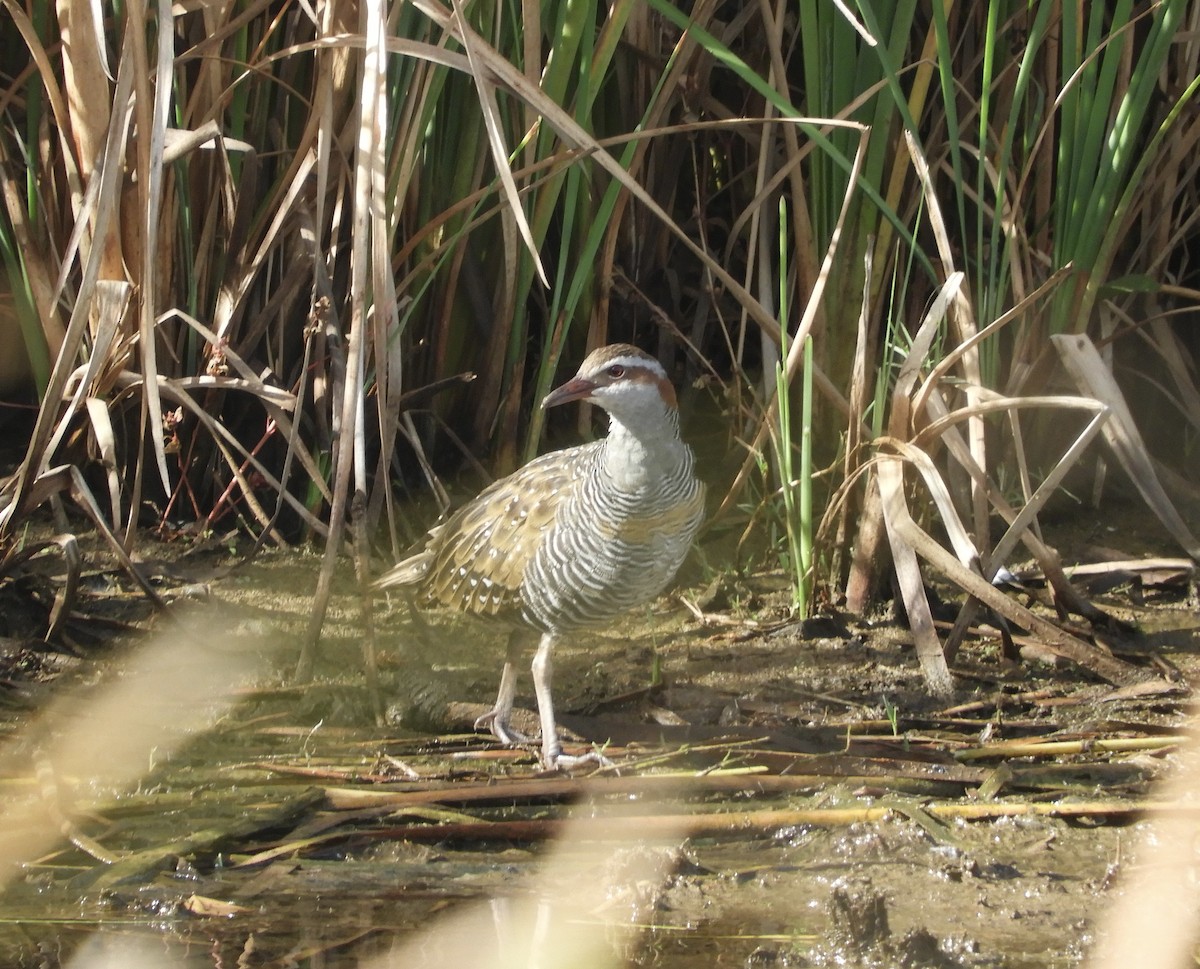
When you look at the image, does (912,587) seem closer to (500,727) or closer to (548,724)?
(548,724)

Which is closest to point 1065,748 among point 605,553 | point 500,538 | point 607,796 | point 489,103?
point 607,796

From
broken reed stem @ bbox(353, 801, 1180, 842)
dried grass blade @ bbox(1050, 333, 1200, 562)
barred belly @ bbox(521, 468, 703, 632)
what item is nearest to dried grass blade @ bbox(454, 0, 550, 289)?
barred belly @ bbox(521, 468, 703, 632)

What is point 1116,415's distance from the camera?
4.56 m

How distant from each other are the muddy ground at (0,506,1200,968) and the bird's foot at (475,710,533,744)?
0.16 feet

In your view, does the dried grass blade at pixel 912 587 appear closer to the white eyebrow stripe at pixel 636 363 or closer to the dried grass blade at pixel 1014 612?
the dried grass blade at pixel 1014 612

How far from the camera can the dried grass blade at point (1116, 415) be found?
4523mm

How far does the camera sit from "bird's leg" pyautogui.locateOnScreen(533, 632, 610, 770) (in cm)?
412

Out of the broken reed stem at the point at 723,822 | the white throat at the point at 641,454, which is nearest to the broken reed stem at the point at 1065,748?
the broken reed stem at the point at 723,822

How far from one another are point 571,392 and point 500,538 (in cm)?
59

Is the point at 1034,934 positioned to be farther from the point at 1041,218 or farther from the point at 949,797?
the point at 1041,218

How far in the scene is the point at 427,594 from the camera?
4738 millimetres

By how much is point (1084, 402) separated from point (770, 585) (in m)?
1.50

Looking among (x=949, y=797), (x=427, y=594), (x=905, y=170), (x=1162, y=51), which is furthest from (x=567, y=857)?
(x=1162, y=51)

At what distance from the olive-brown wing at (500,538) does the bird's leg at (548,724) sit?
0.19 metres
